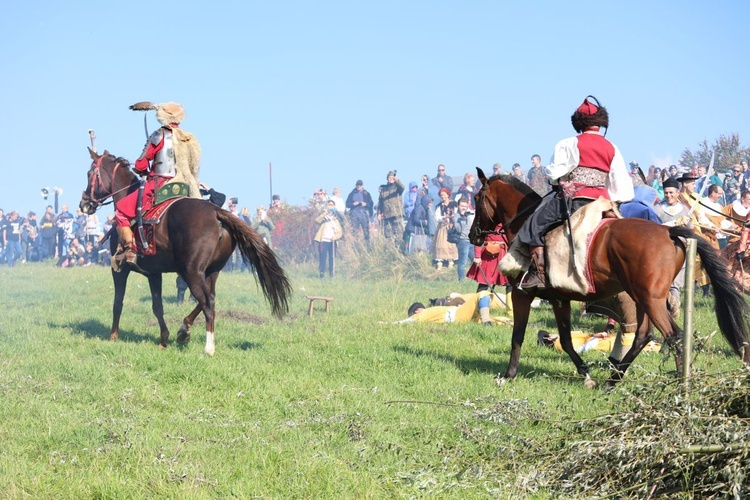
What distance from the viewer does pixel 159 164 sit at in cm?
1144

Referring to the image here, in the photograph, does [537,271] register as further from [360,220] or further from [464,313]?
[360,220]

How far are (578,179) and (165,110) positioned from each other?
5.94m

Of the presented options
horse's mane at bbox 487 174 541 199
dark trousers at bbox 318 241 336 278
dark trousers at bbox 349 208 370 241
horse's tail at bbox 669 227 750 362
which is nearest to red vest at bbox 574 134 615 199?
horse's mane at bbox 487 174 541 199

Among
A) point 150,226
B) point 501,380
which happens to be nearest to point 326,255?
point 150,226

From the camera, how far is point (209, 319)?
10281 mm

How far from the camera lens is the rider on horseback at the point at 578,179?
8.16 meters

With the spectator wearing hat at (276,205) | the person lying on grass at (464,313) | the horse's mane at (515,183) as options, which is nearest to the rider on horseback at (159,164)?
the person lying on grass at (464,313)

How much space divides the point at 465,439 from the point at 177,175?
662 centimetres

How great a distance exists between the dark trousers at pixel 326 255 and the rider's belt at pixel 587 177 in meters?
16.1

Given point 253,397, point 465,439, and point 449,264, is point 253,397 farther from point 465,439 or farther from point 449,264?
point 449,264

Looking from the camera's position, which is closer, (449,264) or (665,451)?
(665,451)

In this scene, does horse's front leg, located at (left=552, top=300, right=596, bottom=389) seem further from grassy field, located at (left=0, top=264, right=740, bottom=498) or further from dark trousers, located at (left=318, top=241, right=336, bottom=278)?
dark trousers, located at (left=318, top=241, right=336, bottom=278)

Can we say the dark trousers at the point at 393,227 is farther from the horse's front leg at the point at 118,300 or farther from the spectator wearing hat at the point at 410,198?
the horse's front leg at the point at 118,300

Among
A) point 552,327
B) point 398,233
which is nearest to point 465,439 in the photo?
point 552,327
